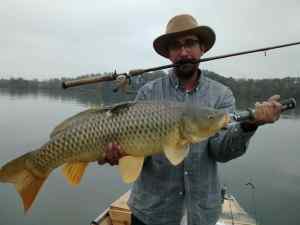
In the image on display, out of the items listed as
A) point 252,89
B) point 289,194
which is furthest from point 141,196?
point 252,89

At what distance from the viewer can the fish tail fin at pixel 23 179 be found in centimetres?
305

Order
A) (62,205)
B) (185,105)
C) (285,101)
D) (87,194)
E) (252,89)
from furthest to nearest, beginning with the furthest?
(252,89), (87,194), (62,205), (185,105), (285,101)

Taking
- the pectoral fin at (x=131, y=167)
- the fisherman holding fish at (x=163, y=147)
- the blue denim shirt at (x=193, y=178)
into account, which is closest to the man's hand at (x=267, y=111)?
the fisherman holding fish at (x=163, y=147)

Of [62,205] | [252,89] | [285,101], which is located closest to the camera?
[285,101]

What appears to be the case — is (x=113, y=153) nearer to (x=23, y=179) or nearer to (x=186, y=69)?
(x=23, y=179)

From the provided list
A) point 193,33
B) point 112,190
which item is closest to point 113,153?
point 193,33

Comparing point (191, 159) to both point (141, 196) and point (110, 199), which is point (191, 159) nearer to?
point (141, 196)

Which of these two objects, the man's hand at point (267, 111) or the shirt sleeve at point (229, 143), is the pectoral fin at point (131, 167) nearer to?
the shirt sleeve at point (229, 143)

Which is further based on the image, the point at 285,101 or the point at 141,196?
the point at 141,196

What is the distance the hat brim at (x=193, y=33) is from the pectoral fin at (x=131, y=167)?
1.23 meters

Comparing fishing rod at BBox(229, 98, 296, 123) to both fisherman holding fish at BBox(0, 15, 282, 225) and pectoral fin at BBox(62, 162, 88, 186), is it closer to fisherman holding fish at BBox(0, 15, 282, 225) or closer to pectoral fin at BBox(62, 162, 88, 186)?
fisherman holding fish at BBox(0, 15, 282, 225)

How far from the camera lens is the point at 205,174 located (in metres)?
3.25

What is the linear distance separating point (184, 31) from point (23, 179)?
191 centimetres

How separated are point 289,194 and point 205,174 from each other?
16941mm
